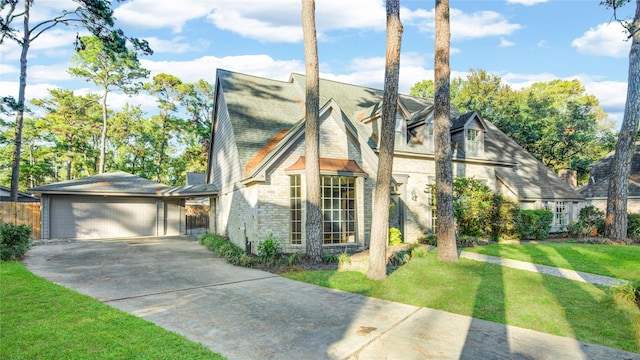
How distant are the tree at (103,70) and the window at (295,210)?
79.3 feet

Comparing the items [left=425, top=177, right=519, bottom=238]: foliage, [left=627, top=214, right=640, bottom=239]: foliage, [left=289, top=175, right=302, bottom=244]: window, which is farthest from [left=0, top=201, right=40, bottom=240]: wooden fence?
[left=627, top=214, right=640, bottom=239]: foliage

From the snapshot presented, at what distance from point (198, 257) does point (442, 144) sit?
9230mm

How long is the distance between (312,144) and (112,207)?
15288 millimetres

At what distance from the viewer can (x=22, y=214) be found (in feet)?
55.3

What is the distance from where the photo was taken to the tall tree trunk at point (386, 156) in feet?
26.7

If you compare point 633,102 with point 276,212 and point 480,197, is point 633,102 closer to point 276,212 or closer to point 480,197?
point 480,197

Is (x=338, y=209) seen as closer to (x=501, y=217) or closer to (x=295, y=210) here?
(x=295, y=210)

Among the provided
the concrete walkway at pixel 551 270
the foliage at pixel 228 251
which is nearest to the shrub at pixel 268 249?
the foliage at pixel 228 251

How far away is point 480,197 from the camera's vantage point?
46.7ft

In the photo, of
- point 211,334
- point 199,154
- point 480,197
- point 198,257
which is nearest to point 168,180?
point 199,154

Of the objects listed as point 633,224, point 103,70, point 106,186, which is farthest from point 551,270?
point 103,70

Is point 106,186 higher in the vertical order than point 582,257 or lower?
higher

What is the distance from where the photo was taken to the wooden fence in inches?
640

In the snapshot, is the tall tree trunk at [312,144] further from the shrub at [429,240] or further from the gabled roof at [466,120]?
the gabled roof at [466,120]
